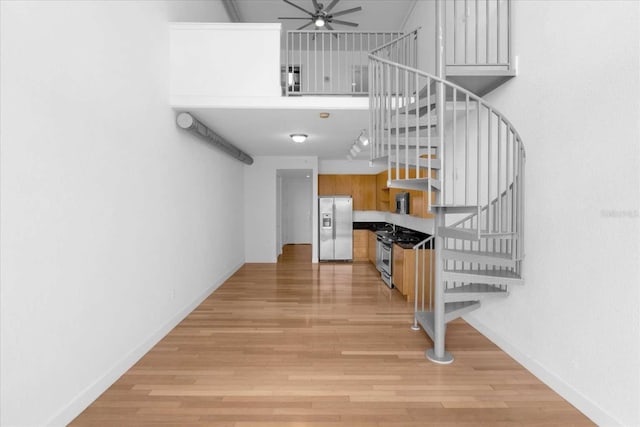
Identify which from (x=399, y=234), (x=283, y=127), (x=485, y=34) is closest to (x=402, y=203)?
(x=399, y=234)

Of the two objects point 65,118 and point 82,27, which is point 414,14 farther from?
point 65,118

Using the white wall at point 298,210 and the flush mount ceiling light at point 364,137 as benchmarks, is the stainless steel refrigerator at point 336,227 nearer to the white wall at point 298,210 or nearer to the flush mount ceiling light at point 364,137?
the flush mount ceiling light at point 364,137

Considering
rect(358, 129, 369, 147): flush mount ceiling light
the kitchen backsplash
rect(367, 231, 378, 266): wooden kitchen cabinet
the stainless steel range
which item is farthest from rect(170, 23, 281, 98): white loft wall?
rect(367, 231, 378, 266): wooden kitchen cabinet

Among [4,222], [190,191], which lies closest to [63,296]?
[4,222]

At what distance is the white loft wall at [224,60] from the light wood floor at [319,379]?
2688 millimetres

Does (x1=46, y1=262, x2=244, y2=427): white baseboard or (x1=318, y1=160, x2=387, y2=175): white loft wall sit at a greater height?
(x1=318, y1=160, x2=387, y2=175): white loft wall

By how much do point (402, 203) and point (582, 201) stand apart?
12.0 feet

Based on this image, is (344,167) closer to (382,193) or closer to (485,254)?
(382,193)

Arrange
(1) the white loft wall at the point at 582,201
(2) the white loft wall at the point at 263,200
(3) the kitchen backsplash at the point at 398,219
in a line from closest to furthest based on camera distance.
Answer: (1) the white loft wall at the point at 582,201 → (3) the kitchen backsplash at the point at 398,219 → (2) the white loft wall at the point at 263,200

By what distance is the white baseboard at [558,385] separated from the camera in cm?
200

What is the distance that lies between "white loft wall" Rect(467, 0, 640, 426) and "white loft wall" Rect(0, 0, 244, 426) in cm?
344

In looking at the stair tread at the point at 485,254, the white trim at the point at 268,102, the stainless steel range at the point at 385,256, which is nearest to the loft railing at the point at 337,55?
the white trim at the point at 268,102

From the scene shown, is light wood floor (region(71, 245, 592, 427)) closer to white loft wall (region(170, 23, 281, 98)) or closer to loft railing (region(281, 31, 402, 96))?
white loft wall (region(170, 23, 281, 98))

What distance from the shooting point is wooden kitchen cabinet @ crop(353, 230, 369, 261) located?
7652mm
